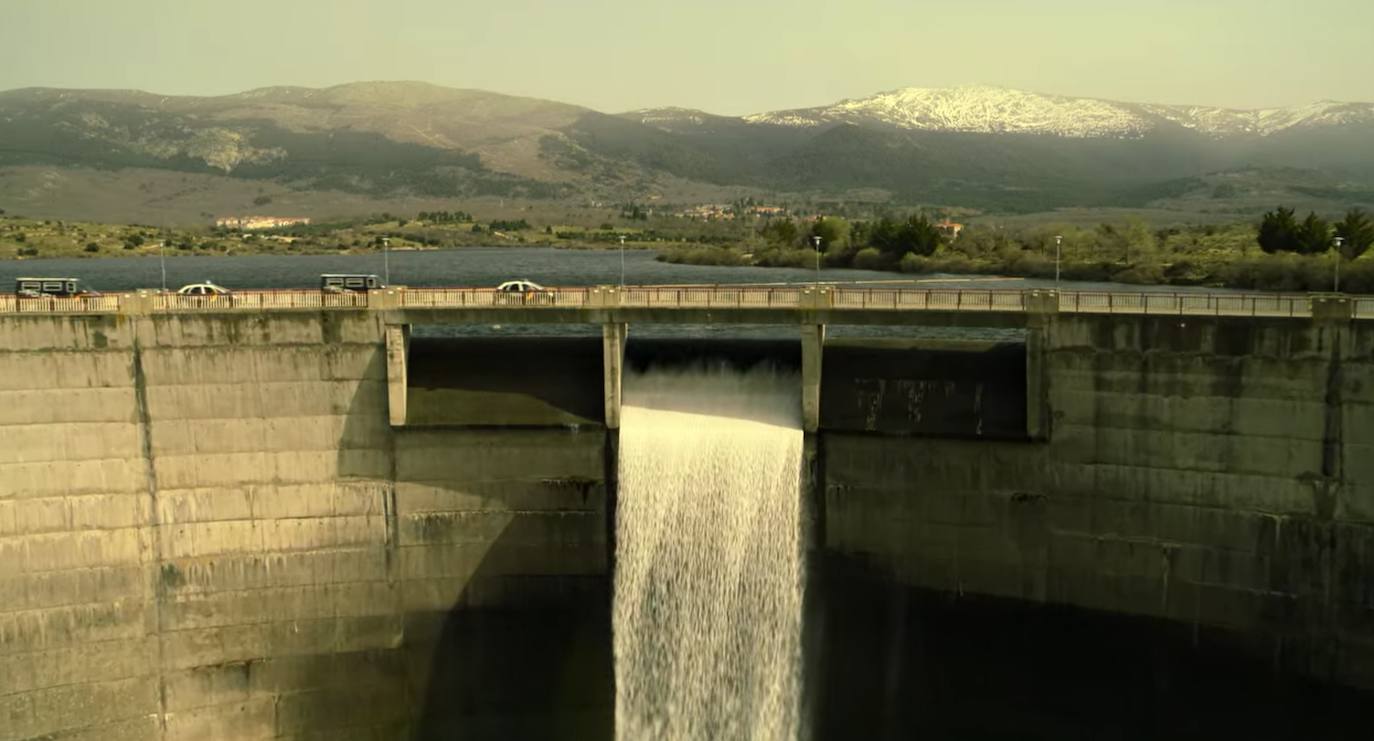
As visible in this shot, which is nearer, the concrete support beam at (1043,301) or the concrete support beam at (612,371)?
the concrete support beam at (1043,301)

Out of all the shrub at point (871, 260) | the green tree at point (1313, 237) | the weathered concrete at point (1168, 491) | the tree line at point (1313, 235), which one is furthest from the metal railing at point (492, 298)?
the shrub at point (871, 260)

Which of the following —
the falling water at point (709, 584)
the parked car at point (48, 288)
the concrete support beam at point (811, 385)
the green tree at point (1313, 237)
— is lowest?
the falling water at point (709, 584)

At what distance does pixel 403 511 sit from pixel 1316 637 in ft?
101

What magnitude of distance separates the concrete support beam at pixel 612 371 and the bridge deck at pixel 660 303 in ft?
2.38

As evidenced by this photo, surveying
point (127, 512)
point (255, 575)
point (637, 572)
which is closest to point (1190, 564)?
point (637, 572)

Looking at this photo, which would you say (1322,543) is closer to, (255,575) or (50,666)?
(255,575)

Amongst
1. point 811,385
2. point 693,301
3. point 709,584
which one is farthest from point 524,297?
point 709,584

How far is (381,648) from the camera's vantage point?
42688mm

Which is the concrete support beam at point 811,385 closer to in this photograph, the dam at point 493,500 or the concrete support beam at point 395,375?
the dam at point 493,500

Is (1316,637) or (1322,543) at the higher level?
(1322,543)

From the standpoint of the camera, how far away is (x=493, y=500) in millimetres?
43344

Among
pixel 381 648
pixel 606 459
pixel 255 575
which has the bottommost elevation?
pixel 381 648

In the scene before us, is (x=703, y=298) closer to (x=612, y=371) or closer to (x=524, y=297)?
(x=612, y=371)

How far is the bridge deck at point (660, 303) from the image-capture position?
41750 mm
